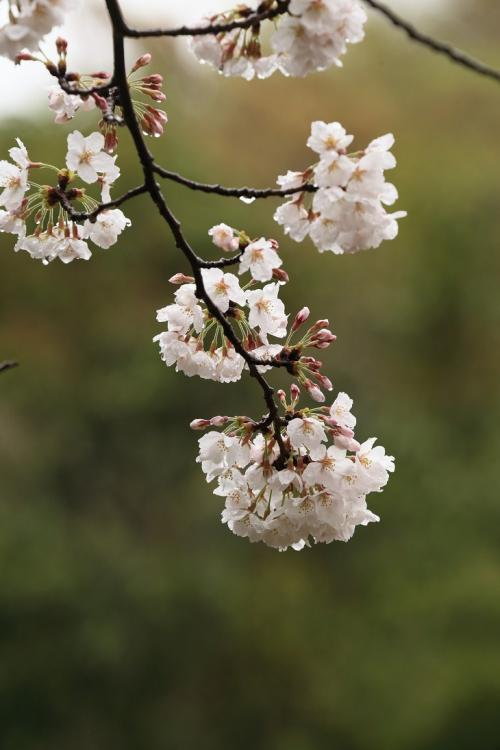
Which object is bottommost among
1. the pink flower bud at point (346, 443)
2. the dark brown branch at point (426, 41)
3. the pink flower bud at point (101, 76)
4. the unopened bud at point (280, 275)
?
the pink flower bud at point (346, 443)

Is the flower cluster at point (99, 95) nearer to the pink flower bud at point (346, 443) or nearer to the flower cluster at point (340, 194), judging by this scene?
the flower cluster at point (340, 194)

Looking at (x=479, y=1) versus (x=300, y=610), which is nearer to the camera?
(x=300, y=610)

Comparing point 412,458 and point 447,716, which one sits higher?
point 412,458

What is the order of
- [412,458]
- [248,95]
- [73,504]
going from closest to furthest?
[73,504] → [412,458] → [248,95]

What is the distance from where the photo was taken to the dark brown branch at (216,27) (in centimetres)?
88

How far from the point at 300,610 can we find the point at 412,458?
125 cm

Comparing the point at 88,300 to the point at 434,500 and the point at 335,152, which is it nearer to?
the point at 434,500

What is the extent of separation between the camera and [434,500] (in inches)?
239

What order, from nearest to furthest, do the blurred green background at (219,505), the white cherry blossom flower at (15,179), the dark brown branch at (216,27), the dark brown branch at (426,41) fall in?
1. the dark brown branch at (426,41)
2. the dark brown branch at (216,27)
3. the white cherry blossom flower at (15,179)
4. the blurred green background at (219,505)

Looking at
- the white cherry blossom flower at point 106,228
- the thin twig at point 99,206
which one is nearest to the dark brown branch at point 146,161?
the thin twig at point 99,206

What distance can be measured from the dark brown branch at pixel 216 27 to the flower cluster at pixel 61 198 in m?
0.20

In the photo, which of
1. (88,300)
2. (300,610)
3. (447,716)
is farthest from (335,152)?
(88,300)

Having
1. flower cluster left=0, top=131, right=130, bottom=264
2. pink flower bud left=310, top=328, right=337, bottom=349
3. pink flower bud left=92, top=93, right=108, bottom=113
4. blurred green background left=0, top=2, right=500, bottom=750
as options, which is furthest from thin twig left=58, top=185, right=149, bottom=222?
blurred green background left=0, top=2, right=500, bottom=750

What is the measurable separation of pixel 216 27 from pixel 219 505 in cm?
479
